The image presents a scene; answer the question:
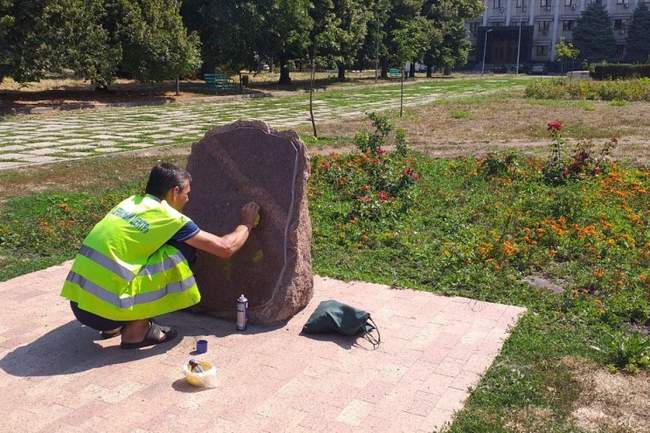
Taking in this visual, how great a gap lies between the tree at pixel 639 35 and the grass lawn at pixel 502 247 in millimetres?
66369

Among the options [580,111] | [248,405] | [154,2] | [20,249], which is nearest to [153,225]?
[248,405]

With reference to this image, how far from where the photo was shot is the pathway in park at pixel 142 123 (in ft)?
43.5

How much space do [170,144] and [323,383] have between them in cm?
1090

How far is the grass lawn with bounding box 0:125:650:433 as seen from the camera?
3.88 m

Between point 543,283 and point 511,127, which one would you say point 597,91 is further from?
point 543,283

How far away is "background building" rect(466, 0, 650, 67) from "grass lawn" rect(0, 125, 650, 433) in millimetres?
72922

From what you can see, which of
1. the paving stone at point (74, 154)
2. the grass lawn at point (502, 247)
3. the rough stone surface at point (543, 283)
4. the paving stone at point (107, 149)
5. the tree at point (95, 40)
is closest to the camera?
the grass lawn at point (502, 247)

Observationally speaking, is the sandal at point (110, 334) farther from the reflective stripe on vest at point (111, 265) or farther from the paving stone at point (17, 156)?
the paving stone at point (17, 156)

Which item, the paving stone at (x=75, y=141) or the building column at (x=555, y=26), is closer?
the paving stone at (x=75, y=141)

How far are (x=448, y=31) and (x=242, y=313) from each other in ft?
165

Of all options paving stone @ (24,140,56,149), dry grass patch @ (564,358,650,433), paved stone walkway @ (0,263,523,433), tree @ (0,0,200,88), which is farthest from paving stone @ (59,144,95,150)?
dry grass patch @ (564,358,650,433)

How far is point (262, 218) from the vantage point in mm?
4891

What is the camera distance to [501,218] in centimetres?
761

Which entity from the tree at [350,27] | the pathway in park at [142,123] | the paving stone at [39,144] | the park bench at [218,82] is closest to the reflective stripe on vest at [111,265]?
the pathway in park at [142,123]
